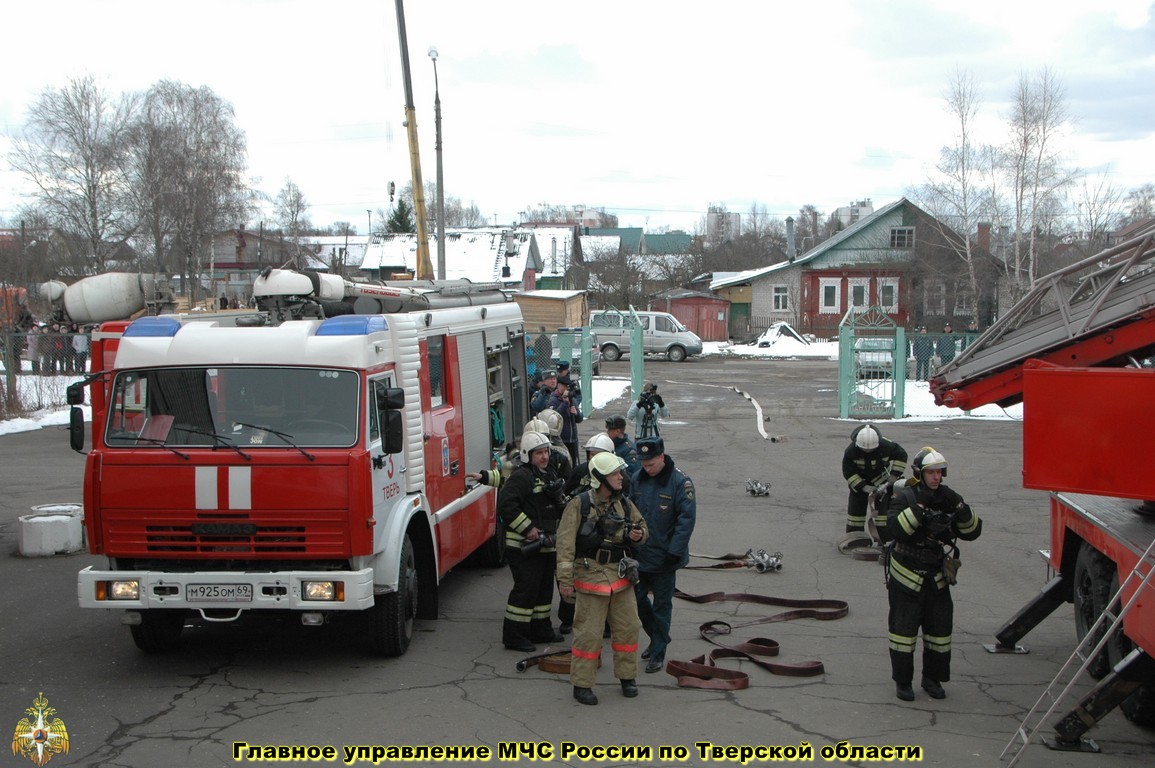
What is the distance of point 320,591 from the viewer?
263 inches

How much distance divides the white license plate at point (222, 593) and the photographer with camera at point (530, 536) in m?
1.86

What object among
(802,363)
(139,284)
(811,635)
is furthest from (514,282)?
(811,635)

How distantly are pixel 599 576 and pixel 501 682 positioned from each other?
1.10m

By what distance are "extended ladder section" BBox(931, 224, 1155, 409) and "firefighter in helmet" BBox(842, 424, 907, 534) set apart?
358cm

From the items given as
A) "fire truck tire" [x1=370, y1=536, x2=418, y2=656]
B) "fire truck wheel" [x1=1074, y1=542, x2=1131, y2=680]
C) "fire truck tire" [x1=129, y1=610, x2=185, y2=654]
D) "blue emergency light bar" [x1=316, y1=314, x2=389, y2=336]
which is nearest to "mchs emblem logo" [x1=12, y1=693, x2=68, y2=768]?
"fire truck tire" [x1=129, y1=610, x2=185, y2=654]

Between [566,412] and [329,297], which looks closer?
[329,297]

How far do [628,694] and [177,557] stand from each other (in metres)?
3.07

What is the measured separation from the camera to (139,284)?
477 inches

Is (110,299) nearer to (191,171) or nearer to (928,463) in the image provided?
(928,463)

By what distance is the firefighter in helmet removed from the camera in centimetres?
1078

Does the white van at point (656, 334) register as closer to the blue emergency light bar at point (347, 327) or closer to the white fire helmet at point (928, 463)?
the blue emergency light bar at point (347, 327)

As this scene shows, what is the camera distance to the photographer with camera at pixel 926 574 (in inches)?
255

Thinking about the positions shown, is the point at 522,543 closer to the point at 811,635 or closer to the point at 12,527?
the point at 811,635

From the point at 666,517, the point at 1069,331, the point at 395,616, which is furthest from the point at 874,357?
the point at 395,616
